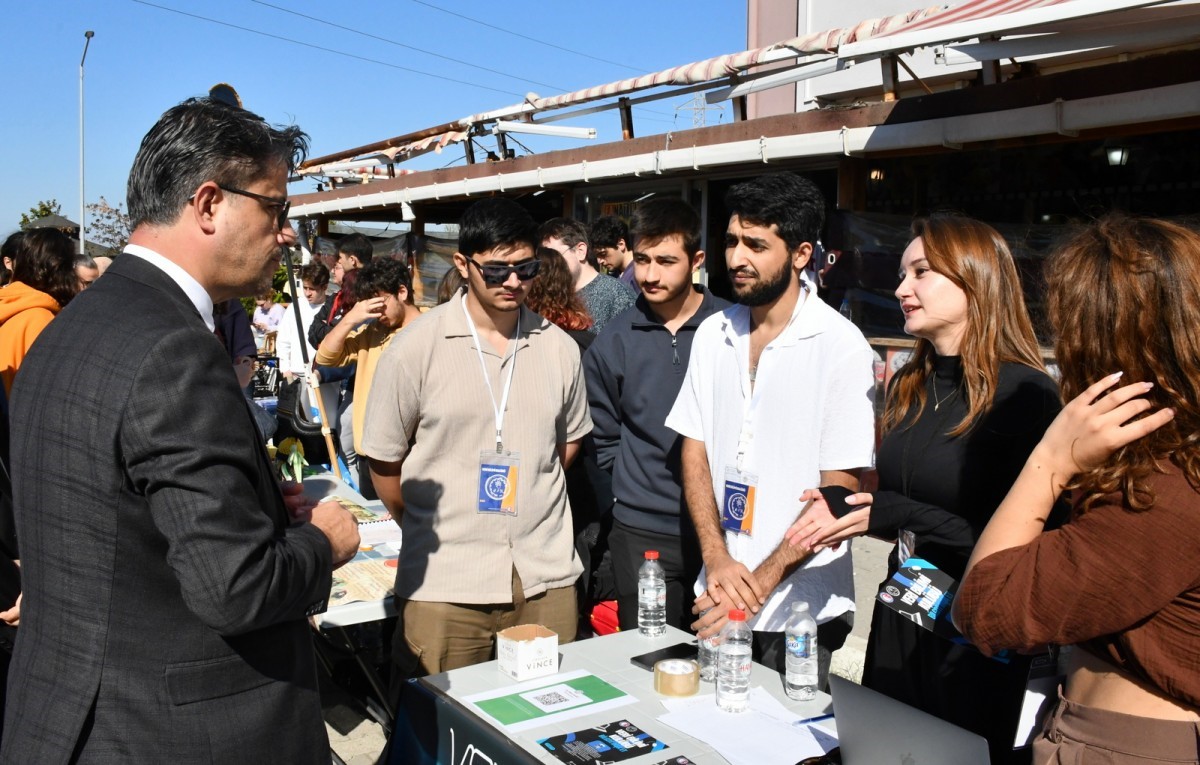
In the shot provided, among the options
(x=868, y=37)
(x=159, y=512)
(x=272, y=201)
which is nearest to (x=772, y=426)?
(x=272, y=201)

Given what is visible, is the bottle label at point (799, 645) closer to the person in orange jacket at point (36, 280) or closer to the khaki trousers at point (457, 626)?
the khaki trousers at point (457, 626)

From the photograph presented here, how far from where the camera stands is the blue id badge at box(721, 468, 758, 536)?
2773 mm

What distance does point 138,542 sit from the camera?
1474 millimetres

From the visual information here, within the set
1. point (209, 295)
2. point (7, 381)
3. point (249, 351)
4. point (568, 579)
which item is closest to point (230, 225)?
point (209, 295)

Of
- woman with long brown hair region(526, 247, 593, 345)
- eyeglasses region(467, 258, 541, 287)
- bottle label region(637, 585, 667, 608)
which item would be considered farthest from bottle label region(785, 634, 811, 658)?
woman with long brown hair region(526, 247, 593, 345)

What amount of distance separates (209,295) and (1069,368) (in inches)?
60.5

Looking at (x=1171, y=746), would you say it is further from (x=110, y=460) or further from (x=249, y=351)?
(x=249, y=351)

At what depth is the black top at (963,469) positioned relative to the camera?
2.19 m

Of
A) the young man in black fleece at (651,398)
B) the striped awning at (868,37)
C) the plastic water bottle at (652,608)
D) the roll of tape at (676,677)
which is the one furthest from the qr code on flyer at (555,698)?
the striped awning at (868,37)

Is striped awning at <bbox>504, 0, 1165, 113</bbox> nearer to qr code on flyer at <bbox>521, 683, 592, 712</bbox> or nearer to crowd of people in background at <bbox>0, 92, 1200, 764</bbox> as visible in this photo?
crowd of people in background at <bbox>0, 92, 1200, 764</bbox>

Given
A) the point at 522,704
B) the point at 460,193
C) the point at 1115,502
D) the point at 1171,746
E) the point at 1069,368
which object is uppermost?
the point at 460,193

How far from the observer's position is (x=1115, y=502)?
145cm

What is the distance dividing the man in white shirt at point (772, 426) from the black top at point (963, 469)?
1.12ft

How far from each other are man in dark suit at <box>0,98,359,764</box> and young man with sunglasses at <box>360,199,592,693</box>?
1.22 metres
